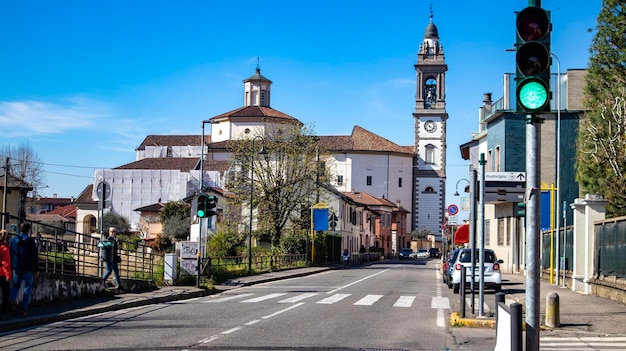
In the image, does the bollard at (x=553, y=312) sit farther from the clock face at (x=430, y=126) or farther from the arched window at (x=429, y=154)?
the arched window at (x=429, y=154)

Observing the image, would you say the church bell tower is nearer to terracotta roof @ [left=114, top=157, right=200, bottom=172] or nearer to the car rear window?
terracotta roof @ [left=114, top=157, right=200, bottom=172]

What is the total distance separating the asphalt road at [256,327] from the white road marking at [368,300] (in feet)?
0.09

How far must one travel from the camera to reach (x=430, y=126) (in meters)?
122

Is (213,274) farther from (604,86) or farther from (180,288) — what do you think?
(604,86)

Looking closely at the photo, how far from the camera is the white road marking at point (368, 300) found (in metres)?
20.3

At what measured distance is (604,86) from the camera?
29406mm

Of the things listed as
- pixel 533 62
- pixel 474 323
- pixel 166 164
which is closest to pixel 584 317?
pixel 474 323

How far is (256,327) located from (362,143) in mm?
109047

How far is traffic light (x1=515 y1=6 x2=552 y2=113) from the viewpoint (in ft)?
24.6

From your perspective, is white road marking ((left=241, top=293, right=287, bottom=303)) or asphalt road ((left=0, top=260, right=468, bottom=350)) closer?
asphalt road ((left=0, top=260, right=468, bottom=350))

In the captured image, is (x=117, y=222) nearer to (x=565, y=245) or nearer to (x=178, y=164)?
(x=178, y=164)

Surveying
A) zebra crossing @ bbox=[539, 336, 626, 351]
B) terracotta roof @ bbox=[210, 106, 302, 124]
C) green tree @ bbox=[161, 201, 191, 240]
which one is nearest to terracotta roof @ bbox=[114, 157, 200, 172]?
terracotta roof @ bbox=[210, 106, 302, 124]

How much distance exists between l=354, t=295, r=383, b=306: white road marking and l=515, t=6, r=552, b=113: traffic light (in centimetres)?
1316

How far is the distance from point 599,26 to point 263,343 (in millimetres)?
22717
